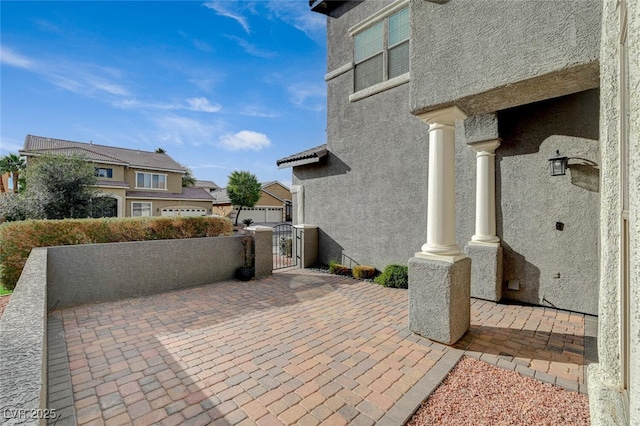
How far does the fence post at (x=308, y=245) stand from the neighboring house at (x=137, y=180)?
14.4 meters

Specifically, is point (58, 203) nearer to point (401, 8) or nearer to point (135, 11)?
point (135, 11)

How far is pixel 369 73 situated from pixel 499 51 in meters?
5.90

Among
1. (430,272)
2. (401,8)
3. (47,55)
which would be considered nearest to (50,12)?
(47,55)

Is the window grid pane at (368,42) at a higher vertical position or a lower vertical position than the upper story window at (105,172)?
higher

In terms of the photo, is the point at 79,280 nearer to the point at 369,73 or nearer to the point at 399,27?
the point at 369,73

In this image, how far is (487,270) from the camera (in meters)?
6.03

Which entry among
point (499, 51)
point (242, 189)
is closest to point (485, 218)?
point (499, 51)

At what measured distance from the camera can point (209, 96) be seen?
17.0 meters

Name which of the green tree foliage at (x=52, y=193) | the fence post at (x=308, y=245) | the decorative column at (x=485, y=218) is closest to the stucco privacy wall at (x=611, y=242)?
the decorative column at (x=485, y=218)

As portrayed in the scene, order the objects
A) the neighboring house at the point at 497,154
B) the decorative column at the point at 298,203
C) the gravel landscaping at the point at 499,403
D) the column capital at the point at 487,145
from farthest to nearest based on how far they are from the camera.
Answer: the decorative column at the point at 298,203 < the column capital at the point at 487,145 < the gravel landscaping at the point at 499,403 < the neighboring house at the point at 497,154

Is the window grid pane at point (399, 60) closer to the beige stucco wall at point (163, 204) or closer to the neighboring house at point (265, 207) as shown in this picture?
the beige stucco wall at point (163, 204)

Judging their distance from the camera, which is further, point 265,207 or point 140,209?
point 265,207

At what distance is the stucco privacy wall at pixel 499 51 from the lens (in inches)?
116

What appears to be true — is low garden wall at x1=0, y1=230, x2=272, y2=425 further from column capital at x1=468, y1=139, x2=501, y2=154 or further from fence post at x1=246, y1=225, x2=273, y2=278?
column capital at x1=468, y1=139, x2=501, y2=154
